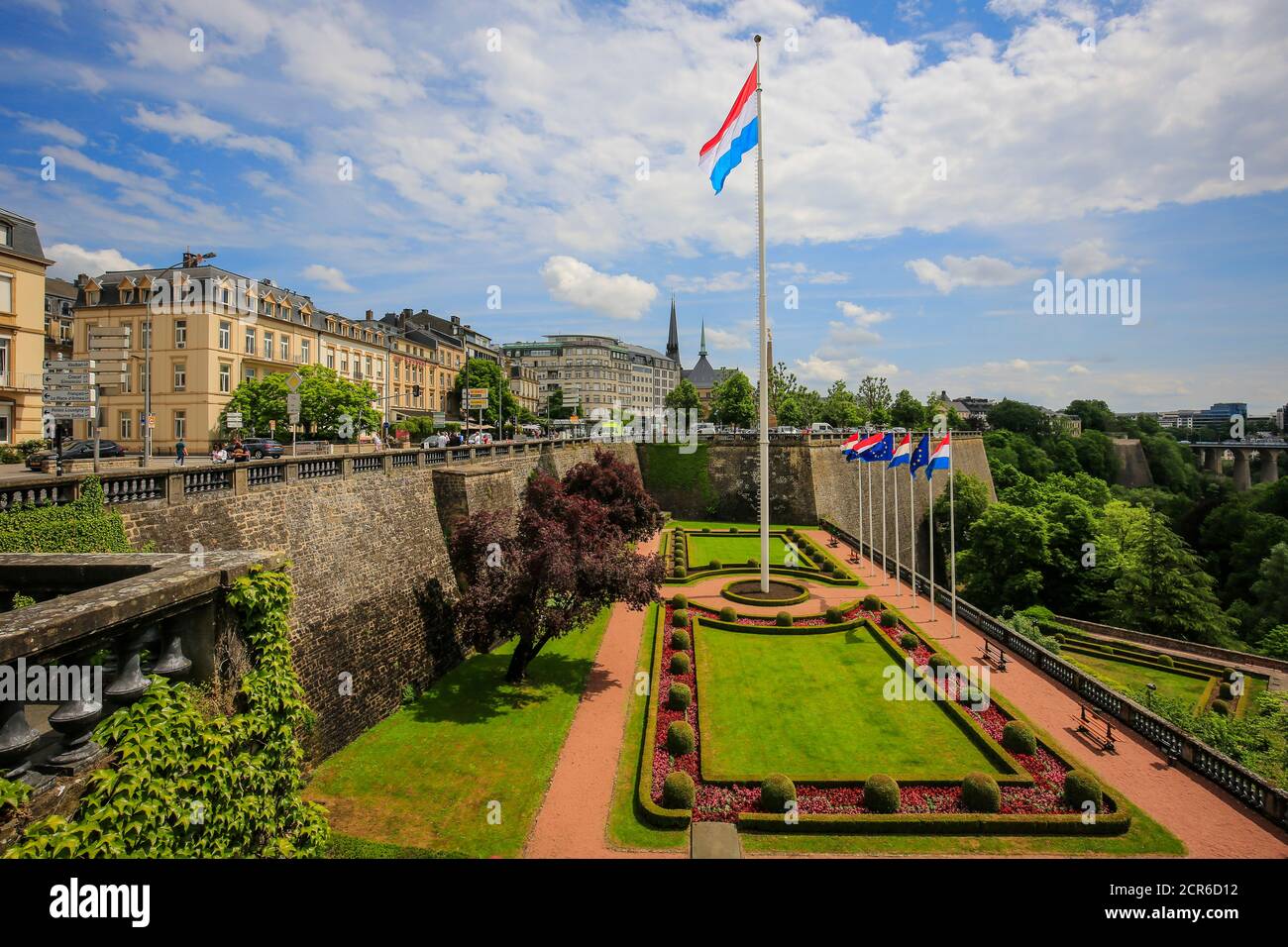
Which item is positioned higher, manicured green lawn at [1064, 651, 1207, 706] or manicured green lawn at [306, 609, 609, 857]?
manicured green lawn at [306, 609, 609, 857]

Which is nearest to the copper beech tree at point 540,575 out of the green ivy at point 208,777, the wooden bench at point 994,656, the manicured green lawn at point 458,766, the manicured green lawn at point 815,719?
the manicured green lawn at point 458,766

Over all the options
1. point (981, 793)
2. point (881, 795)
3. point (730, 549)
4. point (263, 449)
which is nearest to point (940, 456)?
point (981, 793)

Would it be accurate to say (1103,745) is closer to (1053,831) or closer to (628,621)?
(1053,831)

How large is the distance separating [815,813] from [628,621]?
1572 centimetres


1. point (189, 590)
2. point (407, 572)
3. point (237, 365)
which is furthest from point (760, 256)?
point (237, 365)

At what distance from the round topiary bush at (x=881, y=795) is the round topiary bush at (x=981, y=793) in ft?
5.52

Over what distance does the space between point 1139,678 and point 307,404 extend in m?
47.7

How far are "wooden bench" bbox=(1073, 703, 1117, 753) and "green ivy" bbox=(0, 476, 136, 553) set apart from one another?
24445 millimetres

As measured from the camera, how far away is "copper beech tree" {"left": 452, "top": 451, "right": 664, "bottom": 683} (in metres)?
20.9

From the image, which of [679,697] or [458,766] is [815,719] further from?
[458,766]

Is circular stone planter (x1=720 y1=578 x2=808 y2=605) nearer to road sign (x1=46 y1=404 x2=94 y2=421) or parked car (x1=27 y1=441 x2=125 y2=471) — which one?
road sign (x1=46 y1=404 x2=94 y2=421)

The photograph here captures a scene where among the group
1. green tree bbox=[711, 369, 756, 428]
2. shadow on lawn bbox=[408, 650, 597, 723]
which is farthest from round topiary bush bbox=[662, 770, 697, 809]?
green tree bbox=[711, 369, 756, 428]

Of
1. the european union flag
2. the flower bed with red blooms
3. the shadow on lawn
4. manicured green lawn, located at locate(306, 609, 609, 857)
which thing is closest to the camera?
manicured green lawn, located at locate(306, 609, 609, 857)

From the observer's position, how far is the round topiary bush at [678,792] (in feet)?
51.5
